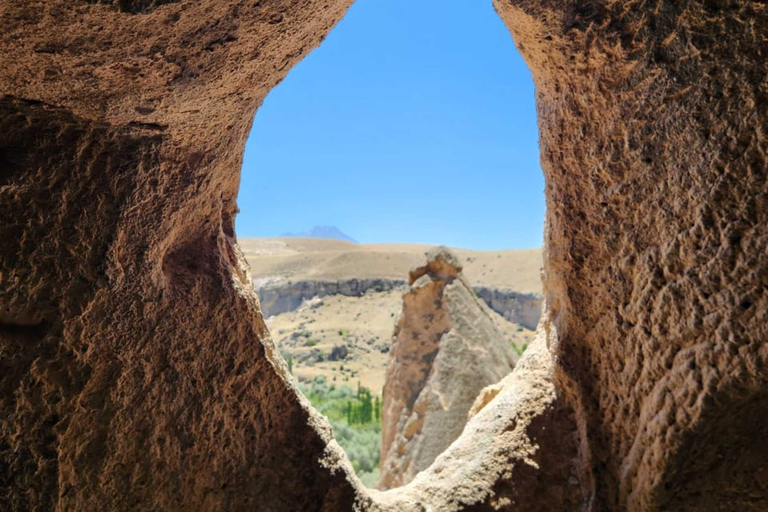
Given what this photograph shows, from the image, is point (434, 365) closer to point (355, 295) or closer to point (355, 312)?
point (355, 312)

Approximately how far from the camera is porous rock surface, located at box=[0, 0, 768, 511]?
1.78 metres

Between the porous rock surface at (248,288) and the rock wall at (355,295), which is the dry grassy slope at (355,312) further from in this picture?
the porous rock surface at (248,288)

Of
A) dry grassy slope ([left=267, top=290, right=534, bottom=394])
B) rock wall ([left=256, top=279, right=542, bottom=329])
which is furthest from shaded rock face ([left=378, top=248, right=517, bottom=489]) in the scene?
rock wall ([left=256, top=279, right=542, bottom=329])

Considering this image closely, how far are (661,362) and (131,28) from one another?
2199mm

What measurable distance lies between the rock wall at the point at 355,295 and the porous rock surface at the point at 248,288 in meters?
23.7

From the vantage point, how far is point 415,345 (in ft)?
22.9

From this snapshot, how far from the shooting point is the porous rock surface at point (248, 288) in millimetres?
1781

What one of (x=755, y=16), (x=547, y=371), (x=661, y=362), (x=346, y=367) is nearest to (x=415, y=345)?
(x=547, y=371)

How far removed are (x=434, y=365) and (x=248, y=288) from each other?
13.7 feet

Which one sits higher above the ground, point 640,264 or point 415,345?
point 640,264

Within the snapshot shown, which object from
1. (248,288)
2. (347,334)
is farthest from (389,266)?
(248,288)

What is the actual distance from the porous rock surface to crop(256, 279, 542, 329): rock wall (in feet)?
77.8

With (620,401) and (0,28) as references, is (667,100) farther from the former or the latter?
(0,28)

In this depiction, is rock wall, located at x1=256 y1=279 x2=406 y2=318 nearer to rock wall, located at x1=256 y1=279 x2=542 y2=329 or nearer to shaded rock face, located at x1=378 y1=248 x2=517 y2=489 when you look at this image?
rock wall, located at x1=256 y1=279 x2=542 y2=329
